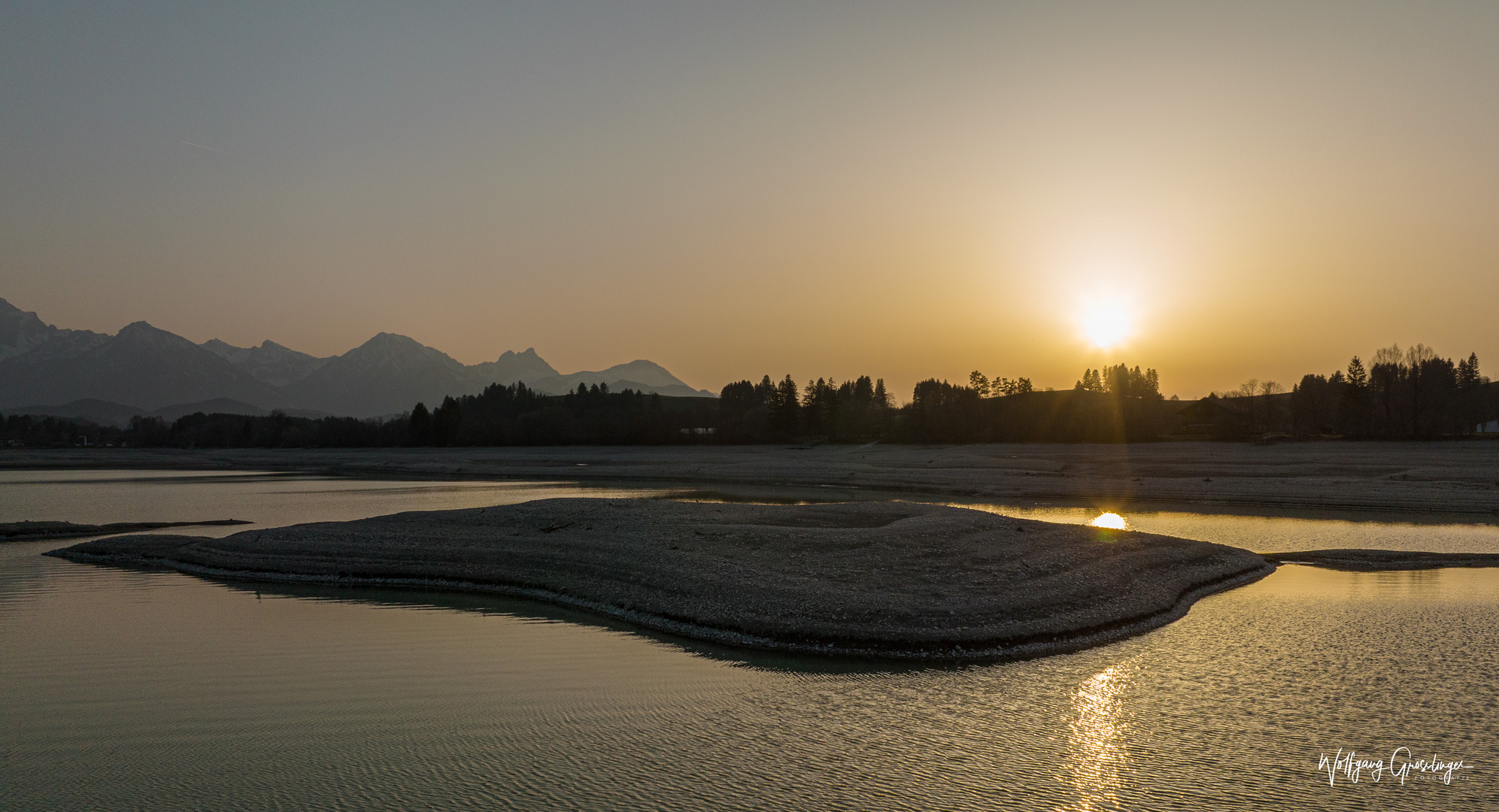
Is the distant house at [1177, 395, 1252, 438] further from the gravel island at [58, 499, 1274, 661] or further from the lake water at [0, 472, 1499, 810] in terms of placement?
the lake water at [0, 472, 1499, 810]

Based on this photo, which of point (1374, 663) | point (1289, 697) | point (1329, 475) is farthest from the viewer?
point (1329, 475)

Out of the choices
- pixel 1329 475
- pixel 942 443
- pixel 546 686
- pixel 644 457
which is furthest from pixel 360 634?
pixel 942 443

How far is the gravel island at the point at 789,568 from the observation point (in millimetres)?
17438

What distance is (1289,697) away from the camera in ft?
41.6

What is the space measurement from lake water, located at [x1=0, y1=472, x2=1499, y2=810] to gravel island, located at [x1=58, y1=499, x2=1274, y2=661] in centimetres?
123

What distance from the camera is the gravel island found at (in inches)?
Answer: 687

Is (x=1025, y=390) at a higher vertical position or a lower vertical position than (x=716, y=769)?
higher

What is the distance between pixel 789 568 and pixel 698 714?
1026 cm

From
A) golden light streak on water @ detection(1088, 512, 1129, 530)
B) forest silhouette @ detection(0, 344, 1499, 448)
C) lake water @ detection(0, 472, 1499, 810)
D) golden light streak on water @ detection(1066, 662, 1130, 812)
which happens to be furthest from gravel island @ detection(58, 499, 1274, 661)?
forest silhouette @ detection(0, 344, 1499, 448)

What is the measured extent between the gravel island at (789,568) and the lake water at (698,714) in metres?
1.23

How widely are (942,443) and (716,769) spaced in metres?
115

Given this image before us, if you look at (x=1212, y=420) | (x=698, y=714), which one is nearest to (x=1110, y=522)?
(x=698, y=714)

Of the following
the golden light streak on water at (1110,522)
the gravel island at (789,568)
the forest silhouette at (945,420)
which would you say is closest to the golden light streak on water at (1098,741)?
the gravel island at (789,568)

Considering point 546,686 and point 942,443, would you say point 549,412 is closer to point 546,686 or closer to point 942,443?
point 942,443
